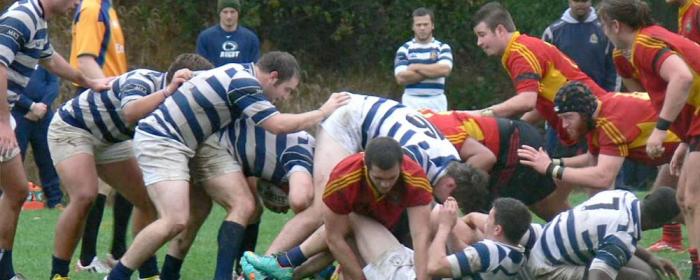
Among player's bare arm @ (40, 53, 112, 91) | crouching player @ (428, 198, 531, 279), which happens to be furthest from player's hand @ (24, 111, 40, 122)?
crouching player @ (428, 198, 531, 279)

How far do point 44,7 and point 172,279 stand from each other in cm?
168

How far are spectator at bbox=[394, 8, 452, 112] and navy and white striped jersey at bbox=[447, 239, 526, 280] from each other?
18.1 feet

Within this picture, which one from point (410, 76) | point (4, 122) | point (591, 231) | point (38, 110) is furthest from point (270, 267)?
point (410, 76)

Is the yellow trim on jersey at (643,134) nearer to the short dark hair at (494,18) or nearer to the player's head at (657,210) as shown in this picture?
the player's head at (657,210)

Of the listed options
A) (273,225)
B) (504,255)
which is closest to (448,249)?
(504,255)

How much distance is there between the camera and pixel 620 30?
771cm

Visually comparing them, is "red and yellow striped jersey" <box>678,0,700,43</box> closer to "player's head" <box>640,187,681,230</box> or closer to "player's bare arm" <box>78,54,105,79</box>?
"player's head" <box>640,187,681,230</box>

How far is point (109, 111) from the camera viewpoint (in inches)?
327

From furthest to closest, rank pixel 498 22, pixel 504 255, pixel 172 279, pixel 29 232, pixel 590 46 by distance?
pixel 590 46 < pixel 29 232 < pixel 498 22 < pixel 172 279 < pixel 504 255

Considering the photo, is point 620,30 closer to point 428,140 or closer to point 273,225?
point 428,140

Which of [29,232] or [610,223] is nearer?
[610,223]

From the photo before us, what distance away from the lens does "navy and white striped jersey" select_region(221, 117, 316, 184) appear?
812 centimetres

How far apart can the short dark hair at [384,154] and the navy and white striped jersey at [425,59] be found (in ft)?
19.0

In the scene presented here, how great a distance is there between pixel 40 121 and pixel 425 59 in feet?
11.1
